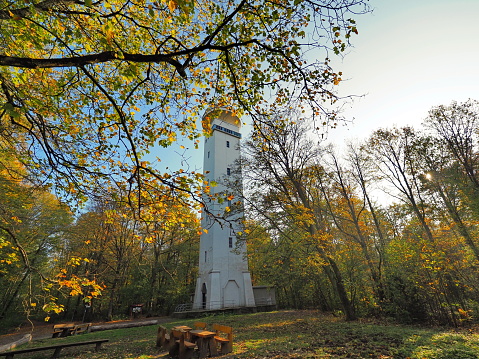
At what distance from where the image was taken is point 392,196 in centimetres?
A: 1697

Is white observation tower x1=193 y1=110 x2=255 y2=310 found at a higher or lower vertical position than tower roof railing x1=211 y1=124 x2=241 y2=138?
lower

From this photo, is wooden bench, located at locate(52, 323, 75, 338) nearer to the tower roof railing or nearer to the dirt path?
the dirt path

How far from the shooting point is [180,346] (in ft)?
20.8

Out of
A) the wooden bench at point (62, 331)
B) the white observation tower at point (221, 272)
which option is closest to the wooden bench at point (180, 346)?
the wooden bench at point (62, 331)

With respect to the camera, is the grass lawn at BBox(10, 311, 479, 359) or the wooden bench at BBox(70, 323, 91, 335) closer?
the grass lawn at BBox(10, 311, 479, 359)

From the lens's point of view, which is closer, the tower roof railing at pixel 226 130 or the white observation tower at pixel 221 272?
the white observation tower at pixel 221 272

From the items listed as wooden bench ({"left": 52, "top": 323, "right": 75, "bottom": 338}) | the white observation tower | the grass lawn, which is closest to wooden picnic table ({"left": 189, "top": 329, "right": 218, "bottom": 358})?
the grass lawn

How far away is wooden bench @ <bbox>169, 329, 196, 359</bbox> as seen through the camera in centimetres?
619

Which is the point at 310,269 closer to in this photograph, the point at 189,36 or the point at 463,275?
the point at 463,275

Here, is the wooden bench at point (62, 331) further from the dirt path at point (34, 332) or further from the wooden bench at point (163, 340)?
the wooden bench at point (163, 340)

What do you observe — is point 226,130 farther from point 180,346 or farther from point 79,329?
point 180,346

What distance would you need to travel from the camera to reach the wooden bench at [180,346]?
20.3ft

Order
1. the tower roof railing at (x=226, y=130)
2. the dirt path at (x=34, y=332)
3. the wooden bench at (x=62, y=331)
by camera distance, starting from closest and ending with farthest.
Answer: the wooden bench at (x=62, y=331)
the dirt path at (x=34, y=332)
the tower roof railing at (x=226, y=130)

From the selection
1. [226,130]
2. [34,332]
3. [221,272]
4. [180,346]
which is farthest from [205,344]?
[226,130]
